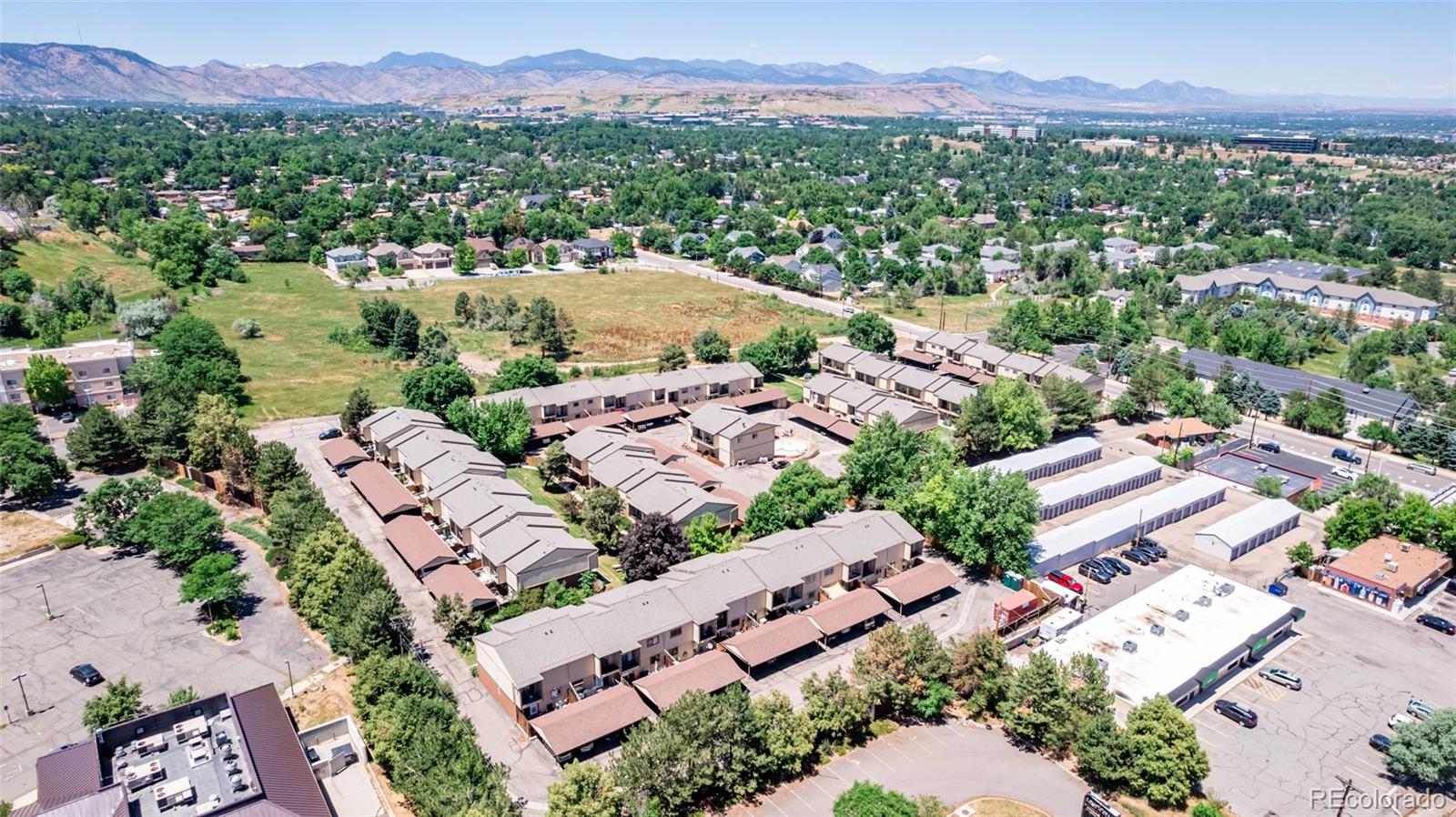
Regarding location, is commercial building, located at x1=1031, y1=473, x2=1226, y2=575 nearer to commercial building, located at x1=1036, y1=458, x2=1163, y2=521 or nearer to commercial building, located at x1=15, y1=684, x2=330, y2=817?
commercial building, located at x1=1036, y1=458, x2=1163, y2=521

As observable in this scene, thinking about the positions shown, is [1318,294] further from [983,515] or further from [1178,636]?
[1178,636]

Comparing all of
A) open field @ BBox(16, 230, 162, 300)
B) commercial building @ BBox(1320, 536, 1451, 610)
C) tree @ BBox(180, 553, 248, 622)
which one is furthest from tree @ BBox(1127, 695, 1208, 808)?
open field @ BBox(16, 230, 162, 300)

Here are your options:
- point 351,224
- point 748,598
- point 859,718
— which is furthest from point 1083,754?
point 351,224

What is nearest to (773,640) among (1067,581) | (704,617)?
(704,617)

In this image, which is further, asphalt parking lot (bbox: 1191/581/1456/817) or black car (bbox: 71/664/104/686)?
black car (bbox: 71/664/104/686)

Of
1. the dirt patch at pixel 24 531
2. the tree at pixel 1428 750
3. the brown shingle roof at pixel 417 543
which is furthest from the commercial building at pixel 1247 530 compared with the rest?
the dirt patch at pixel 24 531

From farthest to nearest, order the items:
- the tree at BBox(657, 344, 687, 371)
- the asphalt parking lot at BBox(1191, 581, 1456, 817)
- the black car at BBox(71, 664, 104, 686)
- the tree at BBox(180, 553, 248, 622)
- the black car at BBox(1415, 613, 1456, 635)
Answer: the tree at BBox(657, 344, 687, 371)
the black car at BBox(1415, 613, 1456, 635)
the tree at BBox(180, 553, 248, 622)
the black car at BBox(71, 664, 104, 686)
the asphalt parking lot at BBox(1191, 581, 1456, 817)
